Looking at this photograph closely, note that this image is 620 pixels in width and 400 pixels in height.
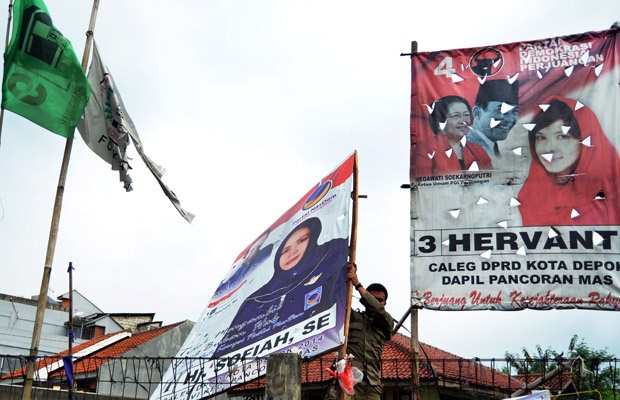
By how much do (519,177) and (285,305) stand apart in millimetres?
3085

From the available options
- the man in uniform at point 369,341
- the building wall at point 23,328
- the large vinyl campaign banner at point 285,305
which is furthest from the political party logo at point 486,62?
the building wall at point 23,328

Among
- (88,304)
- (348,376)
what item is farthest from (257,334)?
(88,304)

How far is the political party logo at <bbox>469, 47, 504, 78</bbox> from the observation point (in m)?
8.70

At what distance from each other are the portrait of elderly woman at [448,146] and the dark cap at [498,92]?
0.20 meters

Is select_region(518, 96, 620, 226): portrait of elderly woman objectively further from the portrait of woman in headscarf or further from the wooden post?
the wooden post

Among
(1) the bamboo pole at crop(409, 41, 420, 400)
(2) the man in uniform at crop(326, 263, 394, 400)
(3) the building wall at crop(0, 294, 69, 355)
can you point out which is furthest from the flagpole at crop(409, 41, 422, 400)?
(3) the building wall at crop(0, 294, 69, 355)

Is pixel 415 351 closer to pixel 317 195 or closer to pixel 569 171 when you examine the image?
pixel 317 195

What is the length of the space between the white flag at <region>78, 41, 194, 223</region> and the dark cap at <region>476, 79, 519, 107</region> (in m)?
3.88

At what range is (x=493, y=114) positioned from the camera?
8.50 m

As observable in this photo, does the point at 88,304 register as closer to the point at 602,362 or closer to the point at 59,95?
the point at 59,95

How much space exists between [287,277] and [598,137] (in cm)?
387

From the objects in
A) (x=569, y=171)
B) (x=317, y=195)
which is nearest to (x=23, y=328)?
(x=317, y=195)

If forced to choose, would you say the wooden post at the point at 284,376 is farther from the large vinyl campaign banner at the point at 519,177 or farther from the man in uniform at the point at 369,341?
the large vinyl campaign banner at the point at 519,177

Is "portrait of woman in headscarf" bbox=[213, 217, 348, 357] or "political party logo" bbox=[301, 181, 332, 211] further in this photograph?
"political party logo" bbox=[301, 181, 332, 211]
